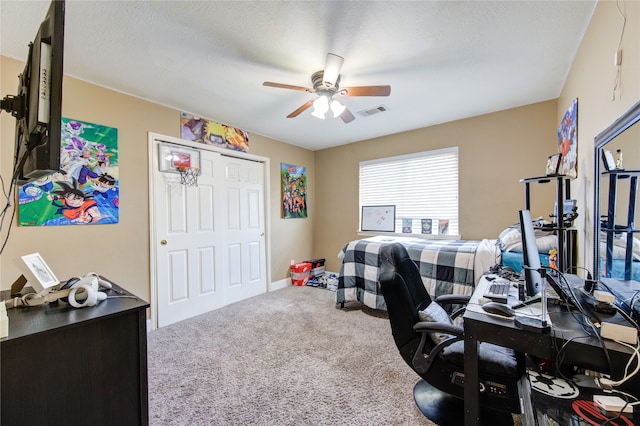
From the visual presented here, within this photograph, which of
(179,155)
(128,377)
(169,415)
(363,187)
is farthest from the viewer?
(363,187)

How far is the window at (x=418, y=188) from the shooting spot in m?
3.72

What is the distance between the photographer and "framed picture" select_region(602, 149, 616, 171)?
1344 mm

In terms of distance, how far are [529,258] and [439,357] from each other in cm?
72

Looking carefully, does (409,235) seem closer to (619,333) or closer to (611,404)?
(619,333)

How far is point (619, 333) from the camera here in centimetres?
94

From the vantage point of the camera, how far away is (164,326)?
118 inches

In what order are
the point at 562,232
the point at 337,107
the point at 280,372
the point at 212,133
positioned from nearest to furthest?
the point at 562,232 < the point at 280,372 < the point at 337,107 < the point at 212,133

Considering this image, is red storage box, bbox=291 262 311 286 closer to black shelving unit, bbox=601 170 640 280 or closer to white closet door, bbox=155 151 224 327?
white closet door, bbox=155 151 224 327

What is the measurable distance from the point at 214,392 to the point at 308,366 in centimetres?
72

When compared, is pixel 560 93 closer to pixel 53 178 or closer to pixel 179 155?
pixel 179 155

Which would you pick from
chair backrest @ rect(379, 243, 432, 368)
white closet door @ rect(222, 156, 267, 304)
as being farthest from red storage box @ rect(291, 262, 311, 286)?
chair backrest @ rect(379, 243, 432, 368)

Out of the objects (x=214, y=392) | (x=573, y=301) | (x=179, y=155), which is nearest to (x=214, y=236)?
(x=179, y=155)

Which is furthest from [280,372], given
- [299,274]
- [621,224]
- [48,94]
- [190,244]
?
[299,274]

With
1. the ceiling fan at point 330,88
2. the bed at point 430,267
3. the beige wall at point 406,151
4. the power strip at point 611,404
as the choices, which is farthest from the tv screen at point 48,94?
the bed at point 430,267
